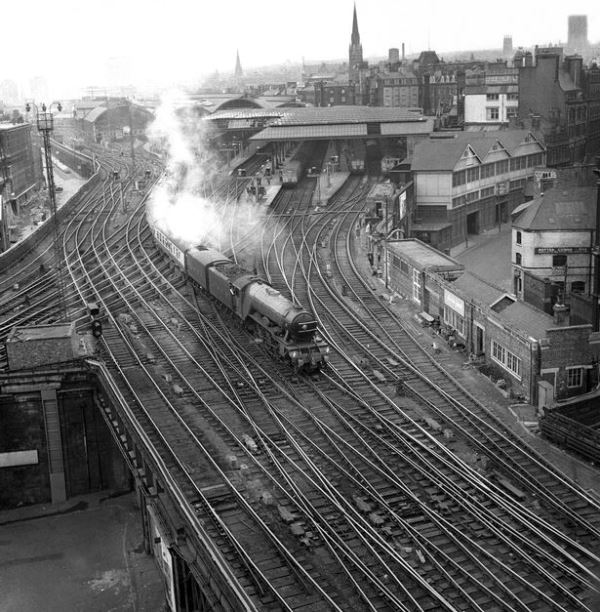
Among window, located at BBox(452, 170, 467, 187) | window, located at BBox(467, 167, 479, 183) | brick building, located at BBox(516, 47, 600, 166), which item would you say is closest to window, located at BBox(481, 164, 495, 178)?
window, located at BBox(467, 167, 479, 183)

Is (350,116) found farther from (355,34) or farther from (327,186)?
(355,34)

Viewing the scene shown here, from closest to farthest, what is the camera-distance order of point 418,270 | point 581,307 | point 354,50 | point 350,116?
1. point 581,307
2. point 418,270
3. point 350,116
4. point 354,50

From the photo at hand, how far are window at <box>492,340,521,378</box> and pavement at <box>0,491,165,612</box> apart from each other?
1411 centimetres

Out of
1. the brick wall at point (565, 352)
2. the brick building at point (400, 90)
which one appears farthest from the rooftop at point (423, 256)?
the brick building at point (400, 90)

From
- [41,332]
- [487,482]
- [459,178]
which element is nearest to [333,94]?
[459,178]

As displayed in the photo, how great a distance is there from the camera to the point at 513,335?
30203 mm

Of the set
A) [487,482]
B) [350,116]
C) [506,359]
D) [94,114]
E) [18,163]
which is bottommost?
[487,482]

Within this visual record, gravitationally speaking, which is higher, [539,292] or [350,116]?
[350,116]

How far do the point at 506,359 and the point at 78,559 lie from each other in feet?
54.5

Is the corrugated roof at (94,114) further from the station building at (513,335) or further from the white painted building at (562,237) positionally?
the station building at (513,335)

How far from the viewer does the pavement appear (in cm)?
2717

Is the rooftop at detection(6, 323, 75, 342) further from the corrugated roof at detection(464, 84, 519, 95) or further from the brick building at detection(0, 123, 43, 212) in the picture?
the corrugated roof at detection(464, 84, 519, 95)

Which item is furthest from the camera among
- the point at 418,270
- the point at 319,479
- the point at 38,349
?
the point at 418,270

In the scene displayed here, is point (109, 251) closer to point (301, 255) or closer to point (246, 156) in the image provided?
point (301, 255)
